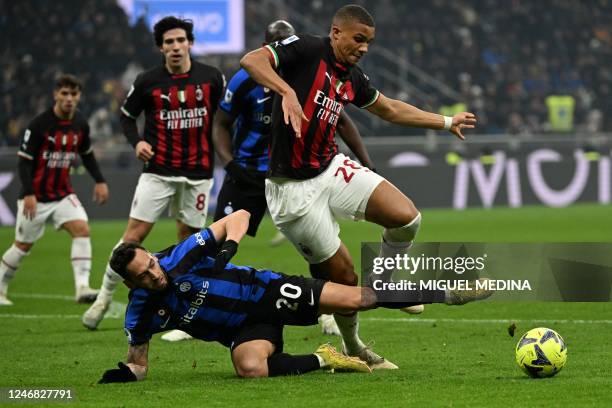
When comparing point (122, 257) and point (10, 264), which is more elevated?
point (122, 257)

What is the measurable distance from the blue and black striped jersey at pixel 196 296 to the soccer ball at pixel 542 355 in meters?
1.51

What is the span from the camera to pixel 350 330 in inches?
283

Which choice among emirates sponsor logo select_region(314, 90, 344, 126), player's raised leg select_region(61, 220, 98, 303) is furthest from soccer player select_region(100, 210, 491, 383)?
player's raised leg select_region(61, 220, 98, 303)

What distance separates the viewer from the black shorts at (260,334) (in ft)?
22.4

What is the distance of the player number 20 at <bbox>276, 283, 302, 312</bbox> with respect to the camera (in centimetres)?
681

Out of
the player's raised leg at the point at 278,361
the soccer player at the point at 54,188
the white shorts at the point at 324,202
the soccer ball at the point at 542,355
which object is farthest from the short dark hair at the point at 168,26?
the soccer ball at the point at 542,355

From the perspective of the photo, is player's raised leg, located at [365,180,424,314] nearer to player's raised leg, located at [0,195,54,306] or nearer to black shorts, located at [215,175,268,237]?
black shorts, located at [215,175,268,237]

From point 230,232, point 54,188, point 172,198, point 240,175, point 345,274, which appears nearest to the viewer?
point 230,232

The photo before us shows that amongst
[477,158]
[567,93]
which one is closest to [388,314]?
[477,158]

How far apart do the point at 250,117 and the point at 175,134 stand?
1164mm

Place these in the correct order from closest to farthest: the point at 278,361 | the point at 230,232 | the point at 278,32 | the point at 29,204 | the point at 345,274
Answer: the point at 230,232 < the point at 278,361 < the point at 345,274 < the point at 278,32 < the point at 29,204

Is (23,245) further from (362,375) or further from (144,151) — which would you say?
(362,375)

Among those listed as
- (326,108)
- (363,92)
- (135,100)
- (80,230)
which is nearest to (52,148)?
(80,230)

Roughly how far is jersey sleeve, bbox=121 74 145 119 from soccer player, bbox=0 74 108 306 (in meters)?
1.87
